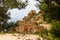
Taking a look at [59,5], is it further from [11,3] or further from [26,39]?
[11,3]

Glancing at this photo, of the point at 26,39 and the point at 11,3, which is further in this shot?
the point at 11,3

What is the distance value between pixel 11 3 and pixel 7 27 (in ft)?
10.6

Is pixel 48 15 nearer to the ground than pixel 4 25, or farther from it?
farther from it

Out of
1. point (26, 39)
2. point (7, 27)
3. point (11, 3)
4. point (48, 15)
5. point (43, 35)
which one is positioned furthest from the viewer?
point (7, 27)

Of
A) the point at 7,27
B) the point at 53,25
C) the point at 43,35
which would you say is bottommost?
the point at 7,27

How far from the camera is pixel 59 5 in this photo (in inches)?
220

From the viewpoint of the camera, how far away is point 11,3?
21.8 metres

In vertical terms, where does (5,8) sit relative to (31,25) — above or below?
above

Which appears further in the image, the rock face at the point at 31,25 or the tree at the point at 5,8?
the tree at the point at 5,8

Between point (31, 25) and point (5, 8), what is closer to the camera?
point (5, 8)

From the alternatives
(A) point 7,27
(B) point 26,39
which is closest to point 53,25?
(B) point 26,39

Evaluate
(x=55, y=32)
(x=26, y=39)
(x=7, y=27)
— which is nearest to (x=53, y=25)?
(x=55, y=32)

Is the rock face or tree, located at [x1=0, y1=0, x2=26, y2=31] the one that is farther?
tree, located at [x1=0, y1=0, x2=26, y2=31]

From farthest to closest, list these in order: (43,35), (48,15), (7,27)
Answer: (7,27) → (48,15) → (43,35)
